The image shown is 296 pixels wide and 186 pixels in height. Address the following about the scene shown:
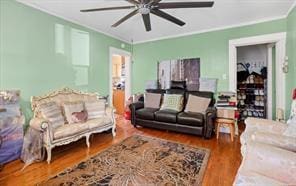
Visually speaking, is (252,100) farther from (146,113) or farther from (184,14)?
(184,14)

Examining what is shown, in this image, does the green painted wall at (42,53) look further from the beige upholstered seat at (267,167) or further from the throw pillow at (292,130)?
the throw pillow at (292,130)

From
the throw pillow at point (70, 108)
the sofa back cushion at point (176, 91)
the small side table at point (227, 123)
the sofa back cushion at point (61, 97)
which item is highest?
the sofa back cushion at point (176, 91)

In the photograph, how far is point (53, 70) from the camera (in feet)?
10.9

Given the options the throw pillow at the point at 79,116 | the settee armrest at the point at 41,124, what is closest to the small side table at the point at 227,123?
the throw pillow at the point at 79,116

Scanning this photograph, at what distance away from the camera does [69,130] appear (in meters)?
2.73

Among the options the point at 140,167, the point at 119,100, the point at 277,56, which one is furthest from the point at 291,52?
the point at 119,100

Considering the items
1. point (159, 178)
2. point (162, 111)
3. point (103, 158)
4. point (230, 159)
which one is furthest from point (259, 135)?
point (162, 111)

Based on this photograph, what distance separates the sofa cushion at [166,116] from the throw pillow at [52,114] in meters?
1.99

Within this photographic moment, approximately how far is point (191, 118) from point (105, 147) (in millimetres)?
1812

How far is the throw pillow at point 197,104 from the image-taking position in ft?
12.5

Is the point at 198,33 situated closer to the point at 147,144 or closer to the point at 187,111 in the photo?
the point at 187,111

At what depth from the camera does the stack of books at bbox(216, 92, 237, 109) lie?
361 centimetres

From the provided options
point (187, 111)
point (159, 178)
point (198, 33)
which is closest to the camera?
point (159, 178)

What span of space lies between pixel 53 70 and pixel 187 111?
300 centimetres
